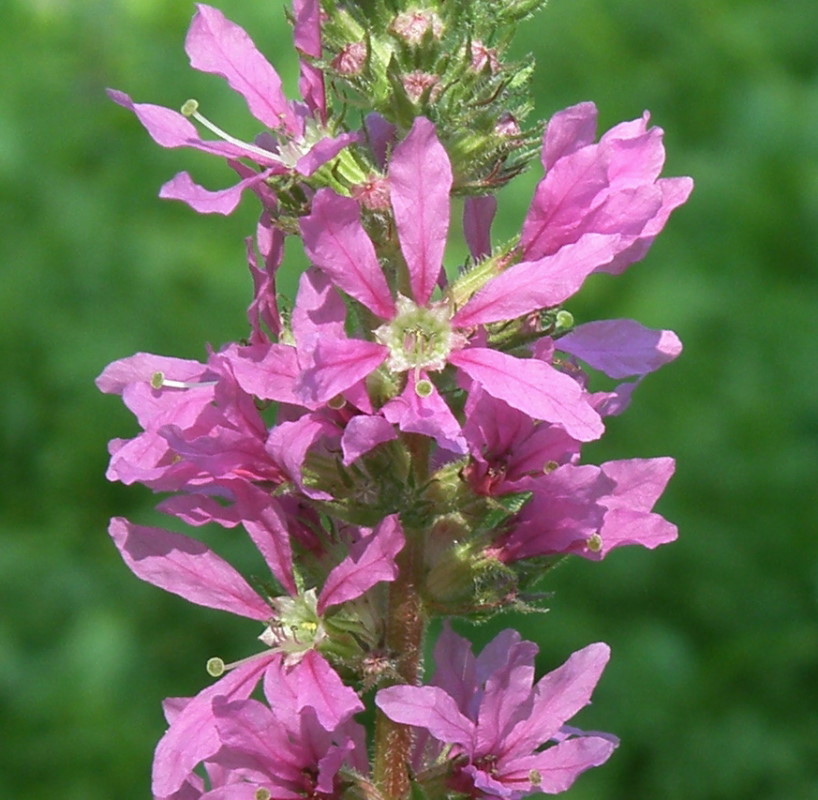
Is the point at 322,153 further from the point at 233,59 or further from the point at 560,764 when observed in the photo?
the point at 560,764

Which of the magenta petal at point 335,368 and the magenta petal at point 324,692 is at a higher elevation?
the magenta petal at point 335,368

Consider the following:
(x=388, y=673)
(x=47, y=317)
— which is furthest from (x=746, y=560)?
(x=388, y=673)

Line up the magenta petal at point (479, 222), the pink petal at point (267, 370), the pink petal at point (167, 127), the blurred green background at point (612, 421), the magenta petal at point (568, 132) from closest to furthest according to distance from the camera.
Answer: the pink petal at point (267, 370), the magenta petal at point (568, 132), the pink petal at point (167, 127), the magenta petal at point (479, 222), the blurred green background at point (612, 421)

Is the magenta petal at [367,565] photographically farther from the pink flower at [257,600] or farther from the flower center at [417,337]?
the flower center at [417,337]

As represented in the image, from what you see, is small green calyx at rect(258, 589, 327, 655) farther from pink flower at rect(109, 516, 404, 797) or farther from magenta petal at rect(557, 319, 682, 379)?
magenta petal at rect(557, 319, 682, 379)

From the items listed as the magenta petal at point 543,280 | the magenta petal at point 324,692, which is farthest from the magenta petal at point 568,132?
the magenta petal at point 324,692

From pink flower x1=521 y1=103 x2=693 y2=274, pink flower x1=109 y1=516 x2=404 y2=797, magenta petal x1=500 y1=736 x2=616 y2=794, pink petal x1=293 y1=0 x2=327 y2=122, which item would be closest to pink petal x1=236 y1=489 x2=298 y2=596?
pink flower x1=109 y1=516 x2=404 y2=797
